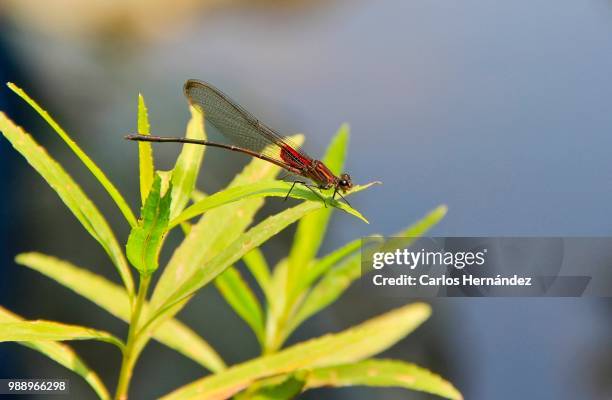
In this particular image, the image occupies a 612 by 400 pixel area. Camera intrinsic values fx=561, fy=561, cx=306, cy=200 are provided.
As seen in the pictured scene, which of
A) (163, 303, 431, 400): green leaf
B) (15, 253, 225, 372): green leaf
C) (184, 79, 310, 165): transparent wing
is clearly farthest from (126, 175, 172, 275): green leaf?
(184, 79, 310, 165): transparent wing

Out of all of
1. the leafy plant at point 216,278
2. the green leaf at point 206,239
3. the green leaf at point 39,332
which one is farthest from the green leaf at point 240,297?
the green leaf at point 39,332

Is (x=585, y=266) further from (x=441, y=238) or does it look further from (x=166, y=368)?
(x=166, y=368)

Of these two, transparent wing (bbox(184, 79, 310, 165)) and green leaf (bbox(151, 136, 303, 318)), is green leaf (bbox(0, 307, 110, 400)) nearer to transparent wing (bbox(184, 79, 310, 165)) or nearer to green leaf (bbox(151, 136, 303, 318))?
green leaf (bbox(151, 136, 303, 318))

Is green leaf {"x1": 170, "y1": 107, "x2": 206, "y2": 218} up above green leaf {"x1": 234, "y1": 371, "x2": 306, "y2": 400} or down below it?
above

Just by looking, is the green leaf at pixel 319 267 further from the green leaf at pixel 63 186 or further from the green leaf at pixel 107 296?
the green leaf at pixel 63 186

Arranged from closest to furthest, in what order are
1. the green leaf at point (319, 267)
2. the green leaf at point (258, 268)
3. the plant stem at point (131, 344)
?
the plant stem at point (131, 344) → the green leaf at point (319, 267) → the green leaf at point (258, 268)

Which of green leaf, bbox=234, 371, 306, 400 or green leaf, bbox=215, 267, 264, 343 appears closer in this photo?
green leaf, bbox=234, 371, 306, 400
